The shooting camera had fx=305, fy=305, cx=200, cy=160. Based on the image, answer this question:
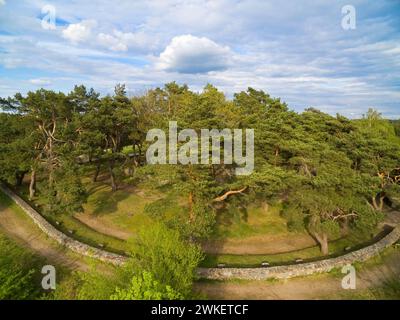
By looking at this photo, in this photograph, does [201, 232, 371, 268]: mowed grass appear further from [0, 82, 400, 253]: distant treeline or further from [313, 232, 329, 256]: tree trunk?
[0, 82, 400, 253]: distant treeline

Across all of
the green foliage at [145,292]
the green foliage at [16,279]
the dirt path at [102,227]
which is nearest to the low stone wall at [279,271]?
the green foliage at [145,292]

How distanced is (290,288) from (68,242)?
16538mm

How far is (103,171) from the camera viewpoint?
43.4 meters

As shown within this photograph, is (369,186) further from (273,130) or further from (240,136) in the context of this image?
(240,136)

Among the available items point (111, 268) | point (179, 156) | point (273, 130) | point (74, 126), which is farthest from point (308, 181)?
point (74, 126)

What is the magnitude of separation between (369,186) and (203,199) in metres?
13.0

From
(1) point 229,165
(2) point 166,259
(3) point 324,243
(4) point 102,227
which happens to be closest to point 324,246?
(3) point 324,243

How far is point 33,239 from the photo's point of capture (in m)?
24.8

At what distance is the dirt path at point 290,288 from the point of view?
1875 centimetres

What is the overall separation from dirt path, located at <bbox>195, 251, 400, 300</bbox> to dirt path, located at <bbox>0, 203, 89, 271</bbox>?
929 centimetres

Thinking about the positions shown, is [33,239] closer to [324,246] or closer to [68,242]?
[68,242]

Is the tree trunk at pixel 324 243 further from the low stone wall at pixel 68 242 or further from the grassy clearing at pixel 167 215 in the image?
the low stone wall at pixel 68 242

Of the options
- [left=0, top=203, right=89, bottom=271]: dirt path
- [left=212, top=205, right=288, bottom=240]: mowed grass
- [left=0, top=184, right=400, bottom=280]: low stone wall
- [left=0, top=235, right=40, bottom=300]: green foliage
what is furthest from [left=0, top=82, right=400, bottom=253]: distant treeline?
[left=0, top=235, right=40, bottom=300]: green foliage
